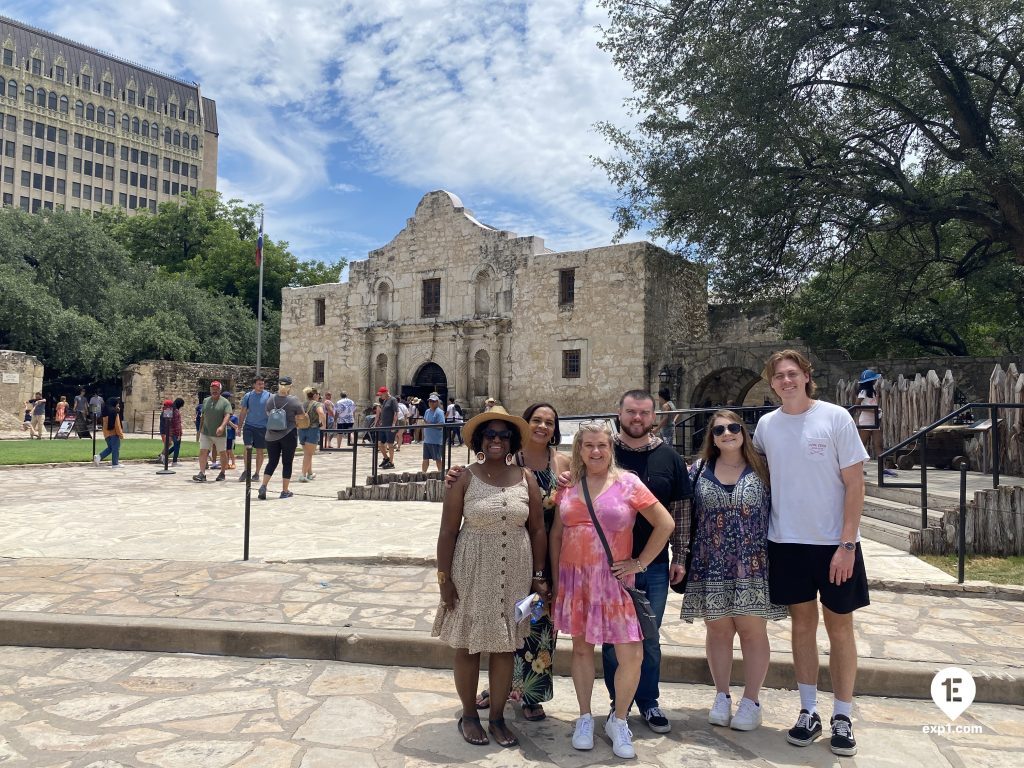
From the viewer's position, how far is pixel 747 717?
3561mm

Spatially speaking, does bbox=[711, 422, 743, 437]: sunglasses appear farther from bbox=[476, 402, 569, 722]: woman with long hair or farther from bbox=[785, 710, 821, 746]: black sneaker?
bbox=[785, 710, 821, 746]: black sneaker

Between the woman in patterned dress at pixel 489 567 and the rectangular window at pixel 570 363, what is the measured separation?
19.9 metres

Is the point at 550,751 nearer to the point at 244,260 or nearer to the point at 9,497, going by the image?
the point at 9,497

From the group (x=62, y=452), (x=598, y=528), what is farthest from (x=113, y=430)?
(x=598, y=528)

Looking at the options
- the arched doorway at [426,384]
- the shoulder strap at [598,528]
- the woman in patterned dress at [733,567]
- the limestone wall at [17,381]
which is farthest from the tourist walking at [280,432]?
the limestone wall at [17,381]

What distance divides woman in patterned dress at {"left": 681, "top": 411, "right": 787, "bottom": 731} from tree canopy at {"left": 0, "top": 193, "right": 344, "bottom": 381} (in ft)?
104

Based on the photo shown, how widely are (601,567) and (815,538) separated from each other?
3.21 ft

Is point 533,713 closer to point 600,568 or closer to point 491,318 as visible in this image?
point 600,568

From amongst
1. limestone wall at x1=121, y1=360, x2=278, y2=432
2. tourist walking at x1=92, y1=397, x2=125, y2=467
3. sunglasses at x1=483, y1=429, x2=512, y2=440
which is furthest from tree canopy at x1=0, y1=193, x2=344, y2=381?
sunglasses at x1=483, y1=429, x2=512, y2=440

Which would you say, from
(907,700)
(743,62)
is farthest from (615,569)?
(743,62)

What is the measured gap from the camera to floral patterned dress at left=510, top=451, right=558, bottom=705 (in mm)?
3607

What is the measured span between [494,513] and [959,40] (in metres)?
13.2

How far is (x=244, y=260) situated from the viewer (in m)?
41.2

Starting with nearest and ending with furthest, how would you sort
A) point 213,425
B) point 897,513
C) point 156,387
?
point 897,513 → point 213,425 → point 156,387
